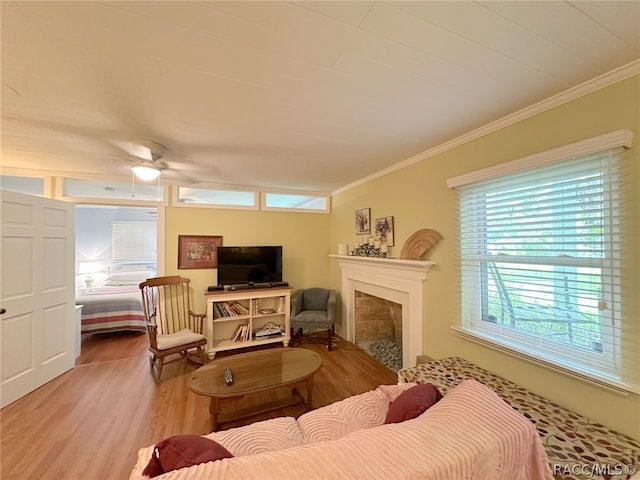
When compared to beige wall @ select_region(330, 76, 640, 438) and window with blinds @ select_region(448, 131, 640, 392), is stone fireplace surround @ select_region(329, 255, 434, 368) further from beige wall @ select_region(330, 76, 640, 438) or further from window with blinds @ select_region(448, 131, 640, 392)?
window with blinds @ select_region(448, 131, 640, 392)

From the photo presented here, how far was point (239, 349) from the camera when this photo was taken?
361 centimetres

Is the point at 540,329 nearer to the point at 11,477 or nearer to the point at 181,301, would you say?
the point at 11,477

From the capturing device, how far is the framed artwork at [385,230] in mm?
2982

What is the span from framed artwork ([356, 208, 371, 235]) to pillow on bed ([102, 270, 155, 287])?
483cm

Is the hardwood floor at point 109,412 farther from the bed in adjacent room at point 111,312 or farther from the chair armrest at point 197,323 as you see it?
the bed in adjacent room at point 111,312

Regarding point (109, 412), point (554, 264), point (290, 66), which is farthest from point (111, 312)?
→ point (554, 264)

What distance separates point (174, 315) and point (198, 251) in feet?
3.07

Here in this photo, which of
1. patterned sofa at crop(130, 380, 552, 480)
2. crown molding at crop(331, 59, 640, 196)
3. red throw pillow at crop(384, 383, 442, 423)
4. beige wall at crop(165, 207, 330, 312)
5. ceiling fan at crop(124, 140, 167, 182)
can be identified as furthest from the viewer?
beige wall at crop(165, 207, 330, 312)

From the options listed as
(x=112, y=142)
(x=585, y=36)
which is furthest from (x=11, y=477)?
(x=585, y=36)

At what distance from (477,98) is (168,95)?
1.90 m

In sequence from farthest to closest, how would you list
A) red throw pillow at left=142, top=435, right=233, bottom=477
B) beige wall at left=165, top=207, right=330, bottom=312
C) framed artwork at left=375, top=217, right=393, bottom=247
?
1. beige wall at left=165, top=207, right=330, bottom=312
2. framed artwork at left=375, top=217, right=393, bottom=247
3. red throw pillow at left=142, top=435, right=233, bottom=477

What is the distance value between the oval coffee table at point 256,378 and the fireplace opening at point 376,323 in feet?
4.47

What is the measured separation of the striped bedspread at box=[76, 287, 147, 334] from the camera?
390 cm

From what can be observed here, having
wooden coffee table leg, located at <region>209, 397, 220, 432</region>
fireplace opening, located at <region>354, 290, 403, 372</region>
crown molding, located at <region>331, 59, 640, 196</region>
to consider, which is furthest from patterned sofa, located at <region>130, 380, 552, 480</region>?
fireplace opening, located at <region>354, 290, 403, 372</region>
